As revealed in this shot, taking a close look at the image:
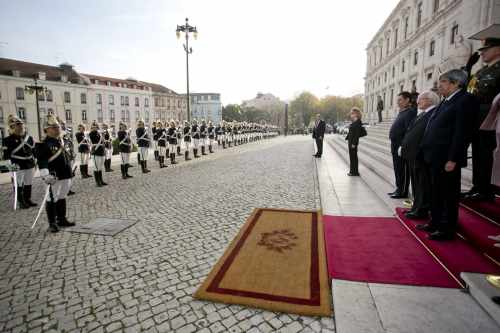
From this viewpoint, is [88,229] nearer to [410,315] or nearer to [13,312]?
[13,312]

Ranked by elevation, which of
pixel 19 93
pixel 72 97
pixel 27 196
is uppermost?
pixel 72 97

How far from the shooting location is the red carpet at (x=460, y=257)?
3041 mm

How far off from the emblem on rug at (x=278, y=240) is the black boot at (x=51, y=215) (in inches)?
149

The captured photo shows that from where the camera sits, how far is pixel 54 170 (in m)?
5.02

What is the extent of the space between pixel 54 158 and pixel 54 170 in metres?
0.22

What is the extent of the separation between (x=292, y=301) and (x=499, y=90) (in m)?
4.17

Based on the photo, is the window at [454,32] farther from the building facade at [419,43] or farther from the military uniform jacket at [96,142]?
the military uniform jacket at [96,142]

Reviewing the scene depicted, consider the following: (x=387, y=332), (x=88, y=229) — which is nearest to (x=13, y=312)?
(x=88, y=229)

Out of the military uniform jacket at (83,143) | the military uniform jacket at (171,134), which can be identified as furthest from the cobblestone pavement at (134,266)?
the military uniform jacket at (171,134)

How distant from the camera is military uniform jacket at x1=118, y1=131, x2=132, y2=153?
10.1 meters

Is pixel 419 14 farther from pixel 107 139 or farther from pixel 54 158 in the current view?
pixel 54 158

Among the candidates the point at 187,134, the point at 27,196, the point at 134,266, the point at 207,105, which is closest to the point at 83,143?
the point at 27,196

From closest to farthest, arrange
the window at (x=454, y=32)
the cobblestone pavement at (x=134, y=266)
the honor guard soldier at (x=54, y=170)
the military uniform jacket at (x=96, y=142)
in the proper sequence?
the cobblestone pavement at (x=134, y=266)
the honor guard soldier at (x=54, y=170)
the military uniform jacket at (x=96, y=142)
the window at (x=454, y=32)

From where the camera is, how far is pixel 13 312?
9.17 feet
